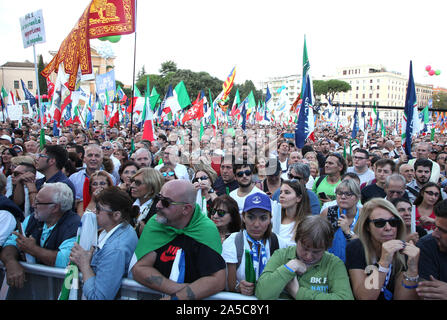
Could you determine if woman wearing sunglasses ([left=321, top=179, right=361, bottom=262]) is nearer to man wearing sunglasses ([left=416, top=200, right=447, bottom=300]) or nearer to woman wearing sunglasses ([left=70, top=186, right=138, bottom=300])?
man wearing sunglasses ([left=416, top=200, right=447, bottom=300])

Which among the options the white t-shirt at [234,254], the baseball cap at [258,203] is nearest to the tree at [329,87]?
the baseball cap at [258,203]

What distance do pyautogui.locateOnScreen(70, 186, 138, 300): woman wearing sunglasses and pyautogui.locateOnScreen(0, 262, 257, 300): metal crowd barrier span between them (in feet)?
0.34

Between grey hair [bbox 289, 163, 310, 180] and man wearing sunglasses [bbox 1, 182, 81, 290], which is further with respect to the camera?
grey hair [bbox 289, 163, 310, 180]

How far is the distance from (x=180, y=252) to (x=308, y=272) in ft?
2.96

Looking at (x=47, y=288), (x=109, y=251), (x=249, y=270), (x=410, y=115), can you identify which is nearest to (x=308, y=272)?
(x=249, y=270)

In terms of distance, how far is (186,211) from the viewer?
257cm

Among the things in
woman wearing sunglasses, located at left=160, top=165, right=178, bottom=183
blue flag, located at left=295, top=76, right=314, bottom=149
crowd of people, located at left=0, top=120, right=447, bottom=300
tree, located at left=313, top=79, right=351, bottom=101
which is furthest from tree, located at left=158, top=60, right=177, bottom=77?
crowd of people, located at left=0, top=120, right=447, bottom=300

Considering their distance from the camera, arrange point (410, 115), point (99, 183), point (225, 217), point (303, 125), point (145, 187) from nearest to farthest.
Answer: point (225, 217), point (145, 187), point (99, 183), point (410, 115), point (303, 125)

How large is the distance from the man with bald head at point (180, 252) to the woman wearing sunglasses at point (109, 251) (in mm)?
150

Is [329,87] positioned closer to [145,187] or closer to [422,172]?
[422,172]

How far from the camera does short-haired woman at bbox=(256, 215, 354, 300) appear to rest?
7.34ft

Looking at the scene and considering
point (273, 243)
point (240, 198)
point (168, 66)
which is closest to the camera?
point (273, 243)

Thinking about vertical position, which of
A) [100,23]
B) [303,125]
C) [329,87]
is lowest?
[303,125]

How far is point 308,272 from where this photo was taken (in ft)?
7.71
